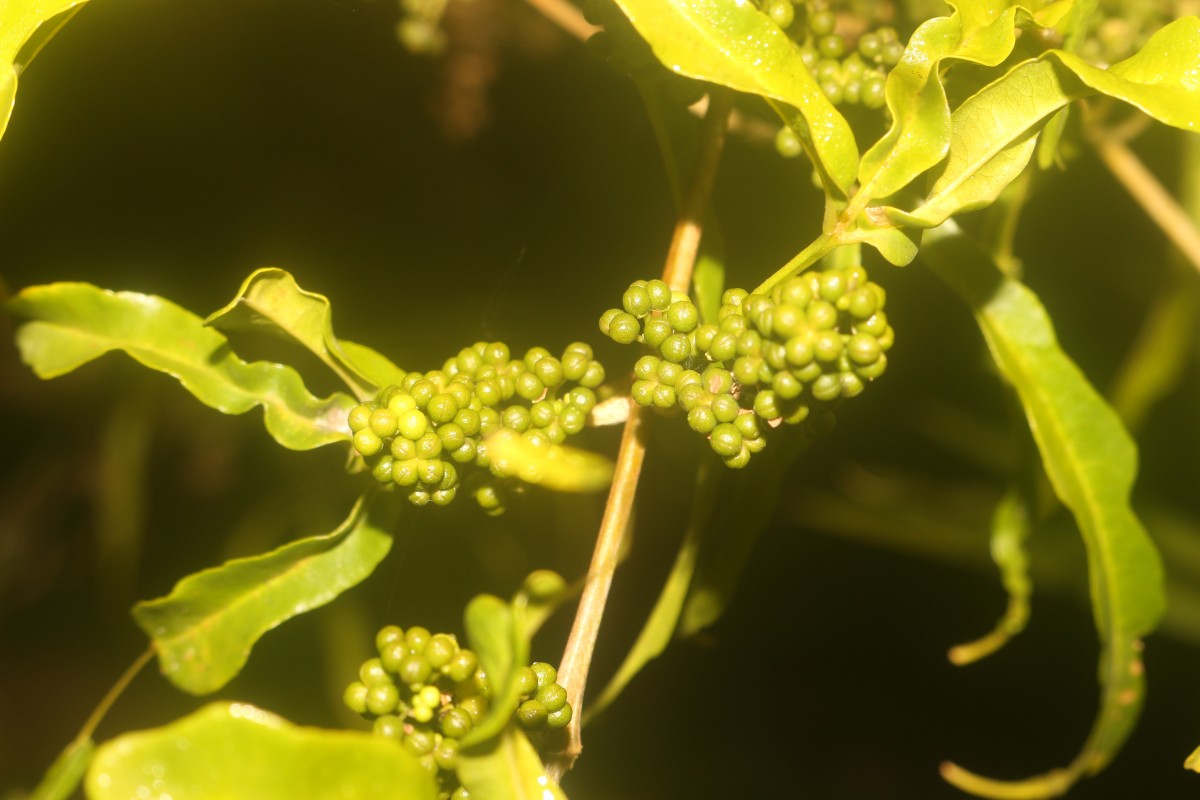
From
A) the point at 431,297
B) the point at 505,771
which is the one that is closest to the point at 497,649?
the point at 505,771

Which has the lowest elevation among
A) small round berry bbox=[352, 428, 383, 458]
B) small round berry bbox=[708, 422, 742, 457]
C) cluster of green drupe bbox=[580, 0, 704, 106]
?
small round berry bbox=[352, 428, 383, 458]

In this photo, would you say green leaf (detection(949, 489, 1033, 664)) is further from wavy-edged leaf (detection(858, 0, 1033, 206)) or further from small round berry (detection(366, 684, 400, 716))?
small round berry (detection(366, 684, 400, 716))

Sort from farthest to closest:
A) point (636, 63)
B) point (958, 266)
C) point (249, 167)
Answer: point (249, 167)
point (958, 266)
point (636, 63)

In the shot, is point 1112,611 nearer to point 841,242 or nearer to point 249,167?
point 841,242

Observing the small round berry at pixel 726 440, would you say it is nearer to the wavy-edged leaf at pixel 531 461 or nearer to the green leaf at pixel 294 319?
the wavy-edged leaf at pixel 531 461

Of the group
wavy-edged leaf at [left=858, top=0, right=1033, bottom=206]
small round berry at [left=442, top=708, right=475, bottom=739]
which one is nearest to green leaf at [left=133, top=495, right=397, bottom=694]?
small round berry at [left=442, top=708, right=475, bottom=739]

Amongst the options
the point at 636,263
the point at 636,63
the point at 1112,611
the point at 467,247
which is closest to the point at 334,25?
the point at 467,247

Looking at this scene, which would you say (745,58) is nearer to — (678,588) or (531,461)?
(531,461)
